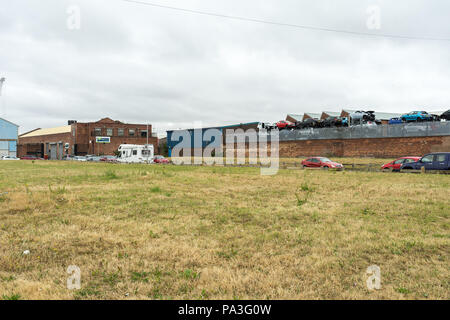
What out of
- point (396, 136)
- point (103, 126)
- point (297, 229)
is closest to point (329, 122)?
point (396, 136)

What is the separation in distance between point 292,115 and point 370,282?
7282 cm

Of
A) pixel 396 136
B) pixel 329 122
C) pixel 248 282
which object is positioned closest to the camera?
pixel 248 282

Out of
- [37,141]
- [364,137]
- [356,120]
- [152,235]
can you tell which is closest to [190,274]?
[152,235]

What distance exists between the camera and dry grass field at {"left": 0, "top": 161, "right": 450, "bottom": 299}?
379 cm

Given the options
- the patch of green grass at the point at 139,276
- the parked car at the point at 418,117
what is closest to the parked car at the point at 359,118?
the parked car at the point at 418,117

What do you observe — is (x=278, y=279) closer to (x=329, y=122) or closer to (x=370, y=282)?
(x=370, y=282)

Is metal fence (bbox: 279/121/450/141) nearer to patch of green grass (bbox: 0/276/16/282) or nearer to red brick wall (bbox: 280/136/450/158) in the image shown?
red brick wall (bbox: 280/136/450/158)

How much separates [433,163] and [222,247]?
69.8 ft

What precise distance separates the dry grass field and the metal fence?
2686 centimetres

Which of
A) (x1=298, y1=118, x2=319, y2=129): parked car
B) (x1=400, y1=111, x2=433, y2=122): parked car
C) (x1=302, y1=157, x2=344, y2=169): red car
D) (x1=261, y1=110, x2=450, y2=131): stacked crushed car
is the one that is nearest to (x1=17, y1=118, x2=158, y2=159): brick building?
(x1=261, y1=110, x2=450, y2=131): stacked crushed car

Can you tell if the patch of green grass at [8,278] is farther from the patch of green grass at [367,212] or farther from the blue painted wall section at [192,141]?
the blue painted wall section at [192,141]
